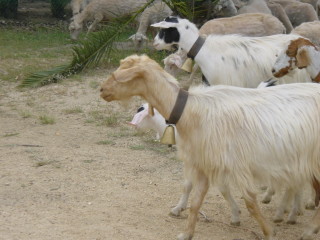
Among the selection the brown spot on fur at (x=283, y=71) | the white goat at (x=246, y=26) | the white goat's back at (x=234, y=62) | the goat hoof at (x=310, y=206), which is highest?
the brown spot on fur at (x=283, y=71)

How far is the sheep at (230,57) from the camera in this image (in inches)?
294

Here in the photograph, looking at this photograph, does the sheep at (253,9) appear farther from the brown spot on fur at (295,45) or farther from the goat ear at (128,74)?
the goat ear at (128,74)

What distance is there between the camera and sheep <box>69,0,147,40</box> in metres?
14.4

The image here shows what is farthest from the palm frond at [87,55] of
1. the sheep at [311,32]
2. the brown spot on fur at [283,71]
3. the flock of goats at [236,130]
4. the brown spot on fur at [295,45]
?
the flock of goats at [236,130]

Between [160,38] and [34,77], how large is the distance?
3780 mm

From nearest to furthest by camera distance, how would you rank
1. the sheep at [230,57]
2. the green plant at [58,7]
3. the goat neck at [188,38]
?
the sheep at [230,57], the goat neck at [188,38], the green plant at [58,7]

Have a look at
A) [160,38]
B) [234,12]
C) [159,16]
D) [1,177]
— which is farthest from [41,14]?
[1,177]

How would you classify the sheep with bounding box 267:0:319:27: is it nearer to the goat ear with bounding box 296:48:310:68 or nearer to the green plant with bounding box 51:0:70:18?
the green plant with bounding box 51:0:70:18

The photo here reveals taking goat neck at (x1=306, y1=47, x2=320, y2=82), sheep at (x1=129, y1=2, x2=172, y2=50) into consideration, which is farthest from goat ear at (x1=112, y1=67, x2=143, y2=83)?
sheep at (x1=129, y1=2, x2=172, y2=50)

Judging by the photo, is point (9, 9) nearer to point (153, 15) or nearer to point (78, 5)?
point (78, 5)

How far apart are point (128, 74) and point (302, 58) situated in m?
2.01

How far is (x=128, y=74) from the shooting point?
4941mm

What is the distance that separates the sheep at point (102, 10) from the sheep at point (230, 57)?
22.4ft

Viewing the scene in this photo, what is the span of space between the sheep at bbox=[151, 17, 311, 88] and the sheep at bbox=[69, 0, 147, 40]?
684 cm
